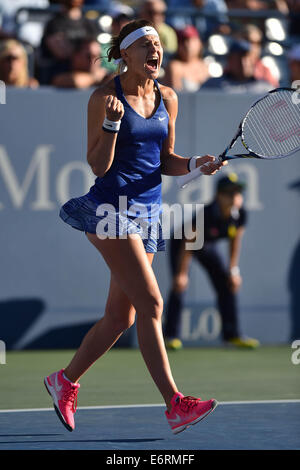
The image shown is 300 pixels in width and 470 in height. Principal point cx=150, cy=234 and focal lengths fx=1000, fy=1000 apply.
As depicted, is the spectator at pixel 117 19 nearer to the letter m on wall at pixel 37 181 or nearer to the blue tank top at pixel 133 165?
the letter m on wall at pixel 37 181

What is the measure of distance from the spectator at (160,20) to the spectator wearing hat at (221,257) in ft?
6.49

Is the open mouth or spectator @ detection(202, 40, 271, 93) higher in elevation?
the open mouth

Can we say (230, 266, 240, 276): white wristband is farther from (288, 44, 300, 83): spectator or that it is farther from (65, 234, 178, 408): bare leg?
(65, 234, 178, 408): bare leg

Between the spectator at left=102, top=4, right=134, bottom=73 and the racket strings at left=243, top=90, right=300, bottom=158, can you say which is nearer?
the racket strings at left=243, top=90, right=300, bottom=158

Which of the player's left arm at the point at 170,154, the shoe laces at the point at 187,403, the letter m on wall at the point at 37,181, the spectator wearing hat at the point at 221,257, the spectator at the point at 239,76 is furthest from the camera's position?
the spectator at the point at 239,76

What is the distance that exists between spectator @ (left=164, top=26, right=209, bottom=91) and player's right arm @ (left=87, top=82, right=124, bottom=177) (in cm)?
475

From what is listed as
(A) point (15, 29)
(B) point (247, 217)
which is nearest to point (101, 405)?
(B) point (247, 217)

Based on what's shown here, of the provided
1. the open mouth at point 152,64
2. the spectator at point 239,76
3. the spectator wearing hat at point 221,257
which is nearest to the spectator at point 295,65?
the spectator at point 239,76

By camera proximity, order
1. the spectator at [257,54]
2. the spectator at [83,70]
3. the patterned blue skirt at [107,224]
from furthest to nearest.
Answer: the spectator at [257,54] → the spectator at [83,70] → the patterned blue skirt at [107,224]

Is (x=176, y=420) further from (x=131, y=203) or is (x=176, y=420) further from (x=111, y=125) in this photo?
(x=111, y=125)

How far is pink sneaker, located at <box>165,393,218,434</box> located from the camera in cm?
441

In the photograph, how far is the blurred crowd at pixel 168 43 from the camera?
29.5ft

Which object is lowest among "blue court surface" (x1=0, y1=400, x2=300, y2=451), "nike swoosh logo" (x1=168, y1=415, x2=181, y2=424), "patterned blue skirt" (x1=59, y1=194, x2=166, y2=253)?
"blue court surface" (x1=0, y1=400, x2=300, y2=451)

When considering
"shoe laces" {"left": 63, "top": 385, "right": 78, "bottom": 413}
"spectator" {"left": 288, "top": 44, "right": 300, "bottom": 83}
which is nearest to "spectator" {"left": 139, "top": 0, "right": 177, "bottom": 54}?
"spectator" {"left": 288, "top": 44, "right": 300, "bottom": 83}
